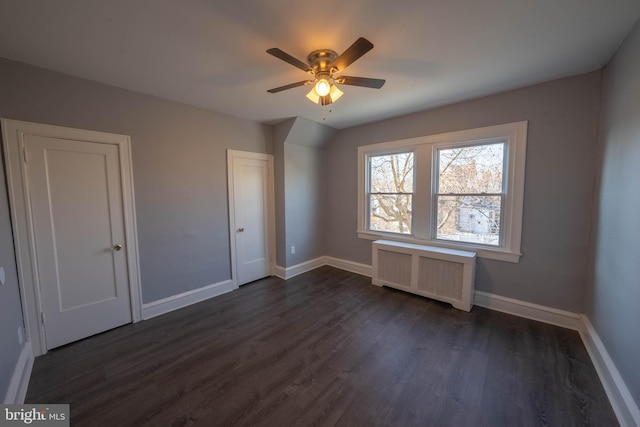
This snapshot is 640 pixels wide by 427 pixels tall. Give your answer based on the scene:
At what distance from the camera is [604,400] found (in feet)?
5.45

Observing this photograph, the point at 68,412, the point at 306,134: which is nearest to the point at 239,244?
the point at 306,134

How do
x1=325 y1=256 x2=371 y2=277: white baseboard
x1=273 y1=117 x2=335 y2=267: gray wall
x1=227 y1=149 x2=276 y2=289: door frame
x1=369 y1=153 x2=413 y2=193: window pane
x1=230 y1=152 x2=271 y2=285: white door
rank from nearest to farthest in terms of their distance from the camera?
1. x1=227 y1=149 x2=276 y2=289: door frame
2. x1=230 y1=152 x2=271 y2=285: white door
3. x1=369 y1=153 x2=413 y2=193: window pane
4. x1=273 y1=117 x2=335 y2=267: gray wall
5. x1=325 y1=256 x2=371 y2=277: white baseboard

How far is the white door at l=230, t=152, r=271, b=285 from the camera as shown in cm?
360

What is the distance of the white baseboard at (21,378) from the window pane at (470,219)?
4.21 metres

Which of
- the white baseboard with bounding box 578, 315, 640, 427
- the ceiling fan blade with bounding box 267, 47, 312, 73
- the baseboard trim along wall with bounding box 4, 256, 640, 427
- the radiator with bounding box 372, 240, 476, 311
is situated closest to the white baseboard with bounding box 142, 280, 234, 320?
the baseboard trim along wall with bounding box 4, 256, 640, 427

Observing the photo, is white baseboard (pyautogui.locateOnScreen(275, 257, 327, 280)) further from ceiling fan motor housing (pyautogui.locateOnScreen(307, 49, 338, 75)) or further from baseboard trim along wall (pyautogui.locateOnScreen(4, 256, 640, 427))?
ceiling fan motor housing (pyautogui.locateOnScreen(307, 49, 338, 75))

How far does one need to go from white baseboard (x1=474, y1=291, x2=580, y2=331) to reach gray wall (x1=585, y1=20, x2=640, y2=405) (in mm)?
278

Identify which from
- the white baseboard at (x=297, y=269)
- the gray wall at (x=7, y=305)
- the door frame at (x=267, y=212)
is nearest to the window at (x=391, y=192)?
the white baseboard at (x=297, y=269)

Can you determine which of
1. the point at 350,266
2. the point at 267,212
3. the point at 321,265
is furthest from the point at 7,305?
the point at 350,266

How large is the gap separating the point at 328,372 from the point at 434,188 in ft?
8.71

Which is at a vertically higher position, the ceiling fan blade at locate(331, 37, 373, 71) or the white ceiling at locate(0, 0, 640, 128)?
the white ceiling at locate(0, 0, 640, 128)

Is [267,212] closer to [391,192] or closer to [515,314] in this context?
[391,192]

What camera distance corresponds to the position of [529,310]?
2723mm
